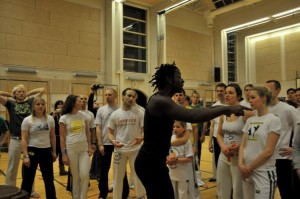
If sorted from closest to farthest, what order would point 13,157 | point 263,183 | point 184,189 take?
1. point 263,183
2. point 184,189
3. point 13,157

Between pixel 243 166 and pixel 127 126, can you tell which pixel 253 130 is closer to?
pixel 243 166

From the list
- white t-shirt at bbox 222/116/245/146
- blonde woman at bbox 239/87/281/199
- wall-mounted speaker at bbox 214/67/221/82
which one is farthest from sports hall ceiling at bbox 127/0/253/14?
blonde woman at bbox 239/87/281/199

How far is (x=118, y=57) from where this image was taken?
11.6m

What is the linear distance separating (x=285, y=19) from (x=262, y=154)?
13.3 m

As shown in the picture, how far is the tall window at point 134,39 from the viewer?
41.4 feet

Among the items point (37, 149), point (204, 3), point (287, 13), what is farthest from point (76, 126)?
point (287, 13)

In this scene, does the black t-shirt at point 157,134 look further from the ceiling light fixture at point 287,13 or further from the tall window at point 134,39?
the ceiling light fixture at point 287,13

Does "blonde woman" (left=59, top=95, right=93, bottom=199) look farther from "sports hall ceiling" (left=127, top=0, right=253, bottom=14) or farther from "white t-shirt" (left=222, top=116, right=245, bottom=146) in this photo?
"sports hall ceiling" (left=127, top=0, right=253, bottom=14)

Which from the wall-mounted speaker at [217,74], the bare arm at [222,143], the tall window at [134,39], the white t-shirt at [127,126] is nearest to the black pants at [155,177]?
the bare arm at [222,143]

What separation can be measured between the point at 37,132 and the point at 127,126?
1.17m

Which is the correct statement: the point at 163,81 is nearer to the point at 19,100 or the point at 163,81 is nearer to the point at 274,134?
the point at 274,134

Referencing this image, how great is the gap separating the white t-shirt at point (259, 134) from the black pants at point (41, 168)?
2429 mm

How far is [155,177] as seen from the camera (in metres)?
2.06

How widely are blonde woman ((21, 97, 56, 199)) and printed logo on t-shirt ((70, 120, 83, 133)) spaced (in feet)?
1.01
